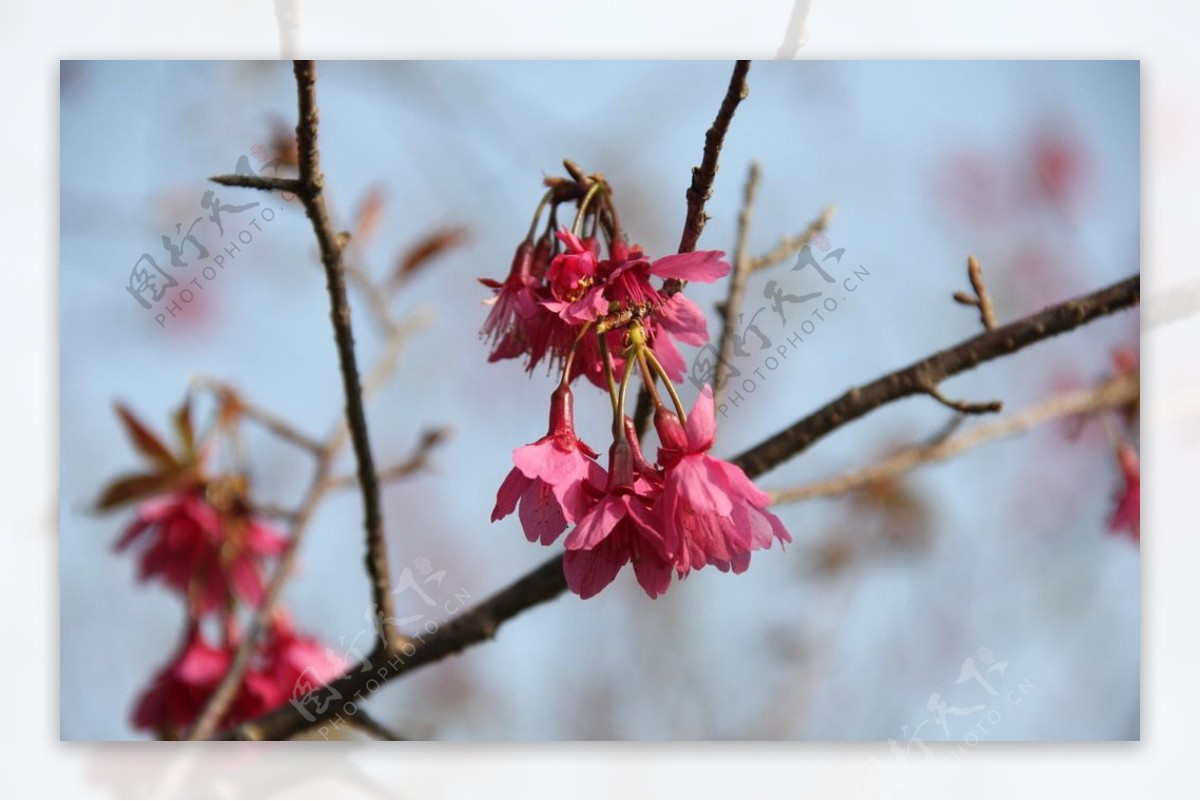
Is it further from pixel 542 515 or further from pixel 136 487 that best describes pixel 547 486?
pixel 136 487

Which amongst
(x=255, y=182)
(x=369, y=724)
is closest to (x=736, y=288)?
(x=255, y=182)

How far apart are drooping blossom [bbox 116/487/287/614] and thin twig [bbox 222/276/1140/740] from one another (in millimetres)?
275

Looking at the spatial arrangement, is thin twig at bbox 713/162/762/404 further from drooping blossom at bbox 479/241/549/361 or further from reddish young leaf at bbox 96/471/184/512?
reddish young leaf at bbox 96/471/184/512

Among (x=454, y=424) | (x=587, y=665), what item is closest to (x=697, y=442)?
(x=454, y=424)

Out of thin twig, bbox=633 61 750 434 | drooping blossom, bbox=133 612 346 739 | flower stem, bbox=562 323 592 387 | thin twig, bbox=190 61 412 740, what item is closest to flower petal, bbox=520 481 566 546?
flower stem, bbox=562 323 592 387

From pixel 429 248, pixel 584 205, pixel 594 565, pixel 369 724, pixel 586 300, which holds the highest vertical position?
pixel 429 248

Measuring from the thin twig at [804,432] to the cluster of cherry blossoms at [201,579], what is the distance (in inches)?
7.6

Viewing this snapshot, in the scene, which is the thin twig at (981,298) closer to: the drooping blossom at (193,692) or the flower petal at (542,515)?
the flower petal at (542,515)

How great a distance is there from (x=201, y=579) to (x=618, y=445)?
87 centimetres

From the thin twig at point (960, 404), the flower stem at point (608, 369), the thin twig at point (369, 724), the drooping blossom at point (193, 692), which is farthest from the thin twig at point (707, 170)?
the drooping blossom at point (193, 692)

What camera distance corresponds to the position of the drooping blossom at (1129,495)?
5.06ft

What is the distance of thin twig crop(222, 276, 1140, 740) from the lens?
115 centimetres

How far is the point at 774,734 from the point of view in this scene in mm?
1811

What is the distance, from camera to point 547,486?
92 cm
